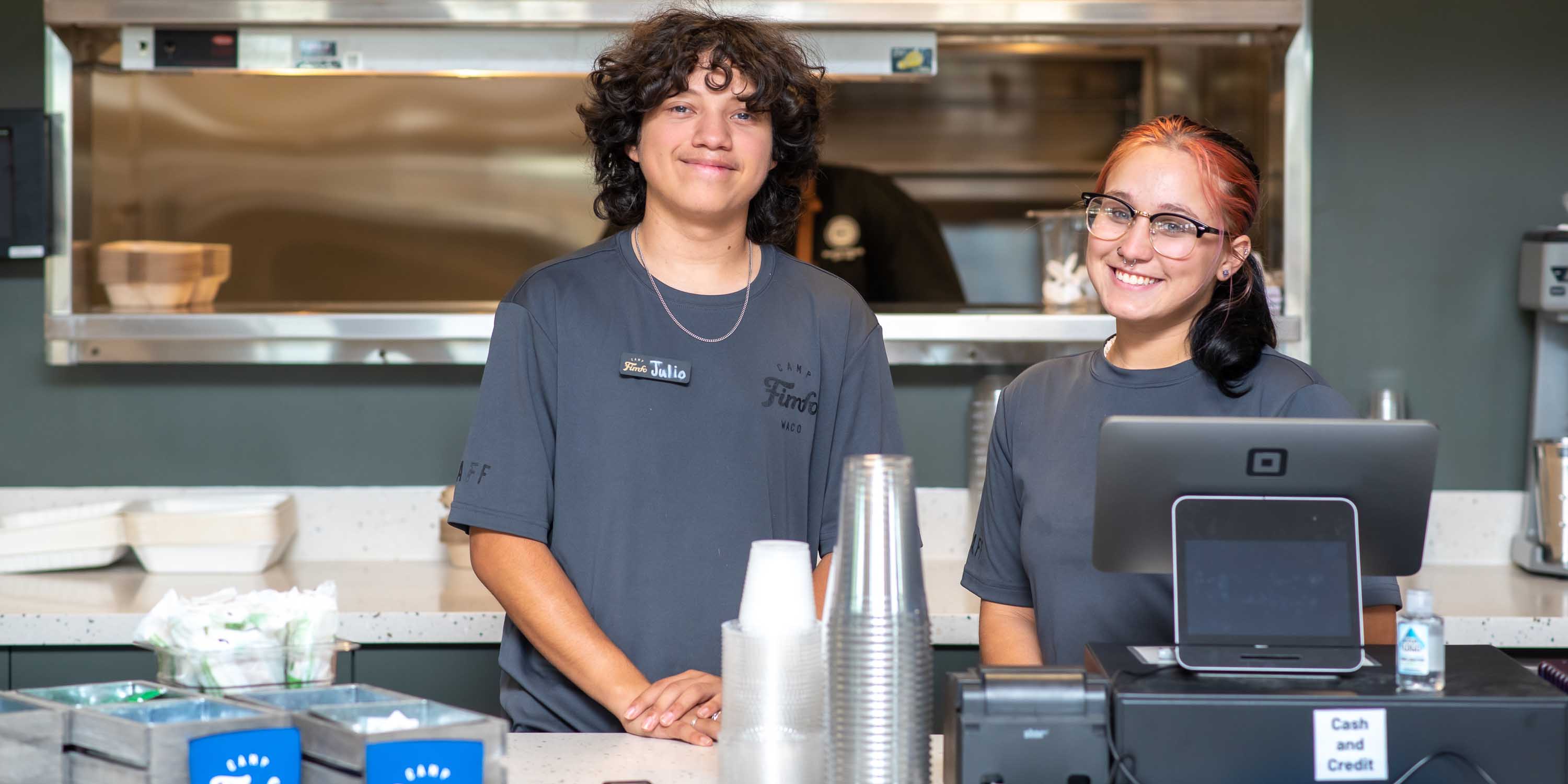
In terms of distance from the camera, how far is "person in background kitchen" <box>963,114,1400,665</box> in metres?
1.40

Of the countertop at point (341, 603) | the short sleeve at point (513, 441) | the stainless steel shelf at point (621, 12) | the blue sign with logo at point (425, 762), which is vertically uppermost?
the stainless steel shelf at point (621, 12)

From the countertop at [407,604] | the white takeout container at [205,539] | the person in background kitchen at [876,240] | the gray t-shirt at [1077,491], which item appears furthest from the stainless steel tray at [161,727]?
the person in background kitchen at [876,240]

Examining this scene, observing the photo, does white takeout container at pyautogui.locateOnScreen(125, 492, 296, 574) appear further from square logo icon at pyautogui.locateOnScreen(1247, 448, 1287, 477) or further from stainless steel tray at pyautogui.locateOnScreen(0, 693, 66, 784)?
square logo icon at pyautogui.locateOnScreen(1247, 448, 1287, 477)

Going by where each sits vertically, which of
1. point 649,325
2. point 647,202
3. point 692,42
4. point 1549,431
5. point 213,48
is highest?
point 213,48

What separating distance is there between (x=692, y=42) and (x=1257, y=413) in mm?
737

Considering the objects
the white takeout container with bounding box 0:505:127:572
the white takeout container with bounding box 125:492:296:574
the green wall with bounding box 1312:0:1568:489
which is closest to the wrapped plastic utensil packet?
the white takeout container with bounding box 125:492:296:574

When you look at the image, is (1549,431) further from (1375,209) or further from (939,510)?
(939,510)

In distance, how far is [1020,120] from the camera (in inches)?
150

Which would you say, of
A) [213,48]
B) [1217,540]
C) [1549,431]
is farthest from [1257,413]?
[213,48]

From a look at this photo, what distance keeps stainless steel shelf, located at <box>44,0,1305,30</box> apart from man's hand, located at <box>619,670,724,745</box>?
1323 millimetres

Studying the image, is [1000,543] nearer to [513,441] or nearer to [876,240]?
[513,441]

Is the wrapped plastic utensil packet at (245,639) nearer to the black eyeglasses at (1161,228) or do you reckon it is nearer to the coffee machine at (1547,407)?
the black eyeglasses at (1161,228)

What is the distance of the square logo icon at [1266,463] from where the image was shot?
1.08 metres

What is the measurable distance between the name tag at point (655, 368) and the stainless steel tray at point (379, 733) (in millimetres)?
519
